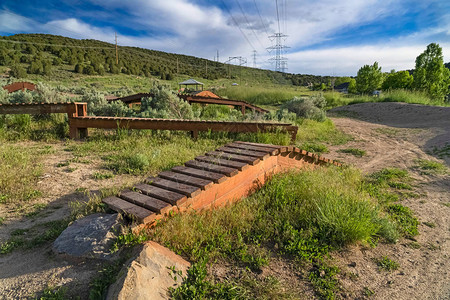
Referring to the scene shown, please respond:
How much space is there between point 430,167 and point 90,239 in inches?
286

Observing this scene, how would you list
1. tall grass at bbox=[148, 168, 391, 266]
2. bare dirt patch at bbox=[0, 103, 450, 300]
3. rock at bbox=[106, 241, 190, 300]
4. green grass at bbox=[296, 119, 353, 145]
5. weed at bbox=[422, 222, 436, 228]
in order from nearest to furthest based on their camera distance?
rock at bbox=[106, 241, 190, 300]
bare dirt patch at bbox=[0, 103, 450, 300]
tall grass at bbox=[148, 168, 391, 266]
weed at bbox=[422, 222, 436, 228]
green grass at bbox=[296, 119, 353, 145]

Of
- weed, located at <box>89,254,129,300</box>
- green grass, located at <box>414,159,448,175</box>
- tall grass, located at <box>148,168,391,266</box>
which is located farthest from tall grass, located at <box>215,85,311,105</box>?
weed, located at <box>89,254,129,300</box>

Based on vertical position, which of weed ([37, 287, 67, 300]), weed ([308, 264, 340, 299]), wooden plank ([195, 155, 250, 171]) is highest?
wooden plank ([195, 155, 250, 171])

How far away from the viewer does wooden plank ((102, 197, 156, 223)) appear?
2.44m

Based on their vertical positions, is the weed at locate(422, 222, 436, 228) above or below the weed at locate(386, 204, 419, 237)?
below

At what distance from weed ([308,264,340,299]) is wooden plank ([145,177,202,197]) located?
4.54 ft

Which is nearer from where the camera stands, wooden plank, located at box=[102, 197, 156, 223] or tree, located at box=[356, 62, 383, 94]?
wooden plank, located at box=[102, 197, 156, 223]

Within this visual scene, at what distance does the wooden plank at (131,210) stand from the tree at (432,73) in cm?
2845

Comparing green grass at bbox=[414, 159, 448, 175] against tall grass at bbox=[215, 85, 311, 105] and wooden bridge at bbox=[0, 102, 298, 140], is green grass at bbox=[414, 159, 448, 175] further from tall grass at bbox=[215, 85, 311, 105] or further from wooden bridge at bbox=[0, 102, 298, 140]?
tall grass at bbox=[215, 85, 311, 105]

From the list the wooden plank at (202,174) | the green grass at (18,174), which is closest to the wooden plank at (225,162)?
the wooden plank at (202,174)

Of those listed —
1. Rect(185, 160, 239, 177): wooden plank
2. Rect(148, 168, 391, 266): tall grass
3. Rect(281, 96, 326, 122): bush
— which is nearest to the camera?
Rect(148, 168, 391, 266): tall grass

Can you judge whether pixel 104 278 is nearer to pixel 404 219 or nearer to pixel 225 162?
pixel 225 162

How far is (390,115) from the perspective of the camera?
16.2 metres

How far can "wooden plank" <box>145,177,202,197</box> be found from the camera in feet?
9.39
